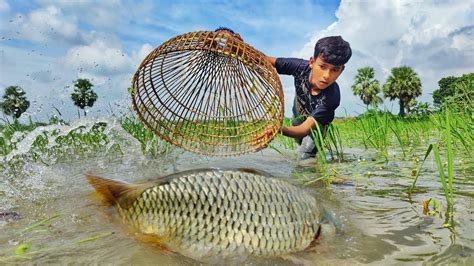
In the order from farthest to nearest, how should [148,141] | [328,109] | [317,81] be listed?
[148,141]
[317,81]
[328,109]

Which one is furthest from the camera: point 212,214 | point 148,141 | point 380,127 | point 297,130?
point 148,141

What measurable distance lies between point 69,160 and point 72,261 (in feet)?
11.7

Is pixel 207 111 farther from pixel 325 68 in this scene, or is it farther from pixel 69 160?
pixel 69 160

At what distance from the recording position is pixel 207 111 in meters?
4.64

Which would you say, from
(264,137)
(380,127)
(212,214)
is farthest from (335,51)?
(212,214)

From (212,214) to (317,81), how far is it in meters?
3.35

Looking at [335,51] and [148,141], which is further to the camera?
[148,141]

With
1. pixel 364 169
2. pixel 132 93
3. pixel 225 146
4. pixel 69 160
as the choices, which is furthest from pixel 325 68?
pixel 69 160

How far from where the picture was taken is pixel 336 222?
82.7 inches

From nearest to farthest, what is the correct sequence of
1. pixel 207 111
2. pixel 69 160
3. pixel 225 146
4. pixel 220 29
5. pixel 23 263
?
pixel 23 263 < pixel 220 29 < pixel 225 146 < pixel 207 111 < pixel 69 160

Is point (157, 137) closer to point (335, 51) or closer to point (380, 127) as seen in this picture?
point (335, 51)

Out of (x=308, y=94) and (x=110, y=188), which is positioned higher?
(x=308, y=94)

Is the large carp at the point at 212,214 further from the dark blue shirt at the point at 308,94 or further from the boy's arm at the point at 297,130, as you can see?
the dark blue shirt at the point at 308,94

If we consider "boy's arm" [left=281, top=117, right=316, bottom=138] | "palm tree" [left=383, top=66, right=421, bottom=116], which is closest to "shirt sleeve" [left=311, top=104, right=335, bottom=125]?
"boy's arm" [left=281, top=117, right=316, bottom=138]
